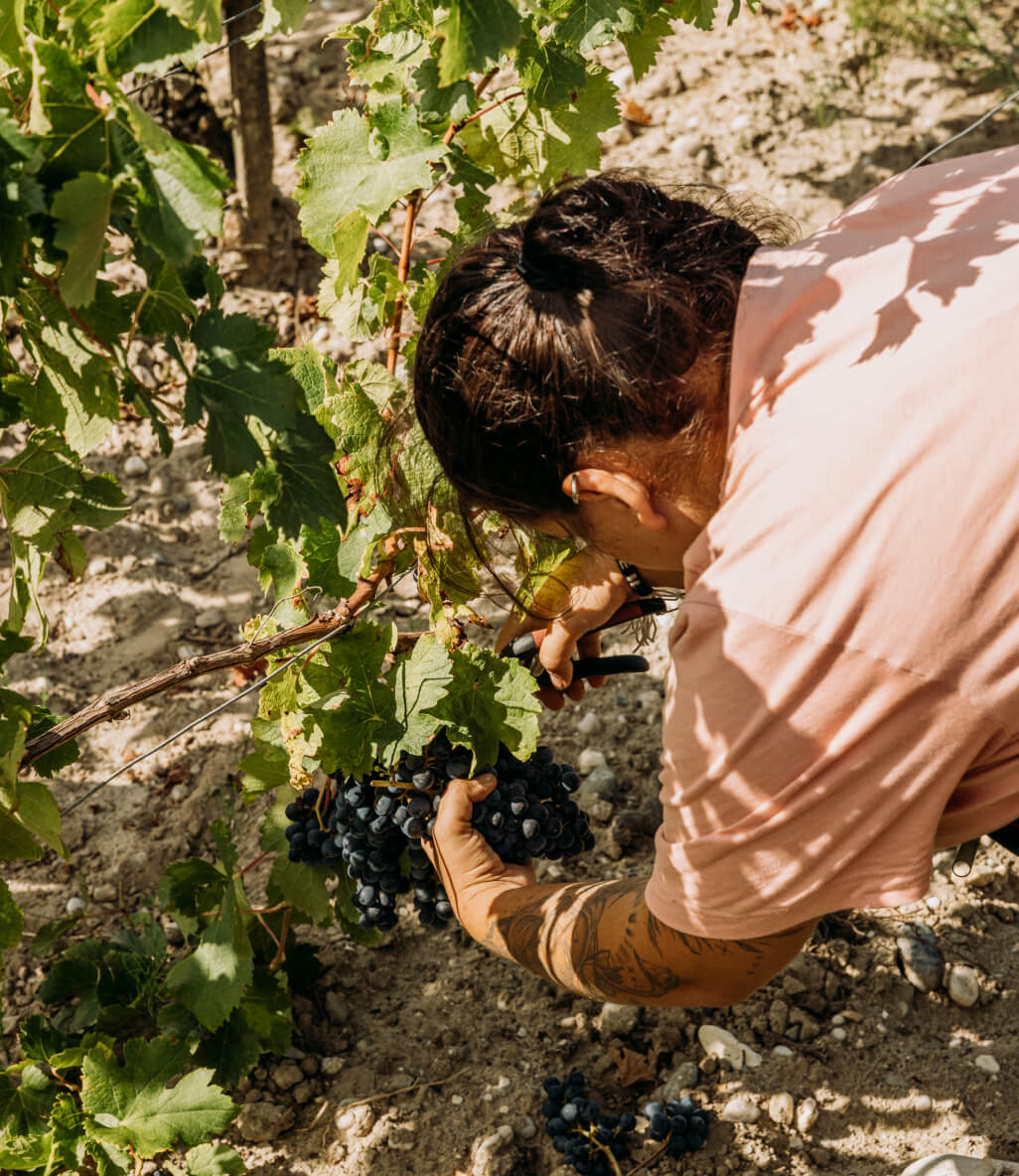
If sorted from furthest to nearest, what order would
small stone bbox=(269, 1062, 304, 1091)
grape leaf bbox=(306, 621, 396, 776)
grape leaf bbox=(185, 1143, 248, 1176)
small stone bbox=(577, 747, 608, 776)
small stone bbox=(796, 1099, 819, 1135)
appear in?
small stone bbox=(577, 747, 608, 776), small stone bbox=(269, 1062, 304, 1091), small stone bbox=(796, 1099, 819, 1135), grape leaf bbox=(185, 1143, 248, 1176), grape leaf bbox=(306, 621, 396, 776)

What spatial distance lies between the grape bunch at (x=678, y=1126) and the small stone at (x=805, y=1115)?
192 mm

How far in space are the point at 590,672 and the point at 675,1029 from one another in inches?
33.4

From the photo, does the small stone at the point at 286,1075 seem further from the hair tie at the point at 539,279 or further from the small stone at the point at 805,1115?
the hair tie at the point at 539,279

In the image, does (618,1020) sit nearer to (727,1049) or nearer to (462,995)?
(727,1049)

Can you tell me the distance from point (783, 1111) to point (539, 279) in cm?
173

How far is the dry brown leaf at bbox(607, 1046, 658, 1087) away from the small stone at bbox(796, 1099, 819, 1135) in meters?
0.29

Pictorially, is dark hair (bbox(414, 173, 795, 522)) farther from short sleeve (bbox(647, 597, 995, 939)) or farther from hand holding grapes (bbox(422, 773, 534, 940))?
hand holding grapes (bbox(422, 773, 534, 940))

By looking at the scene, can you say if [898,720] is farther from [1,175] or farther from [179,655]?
[179,655]

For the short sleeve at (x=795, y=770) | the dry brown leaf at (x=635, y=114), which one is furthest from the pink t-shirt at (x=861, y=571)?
the dry brown leaf at (x=635, y=114)

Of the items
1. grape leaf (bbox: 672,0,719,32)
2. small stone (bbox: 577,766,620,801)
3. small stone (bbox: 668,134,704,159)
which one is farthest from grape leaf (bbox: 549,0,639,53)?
small stone (bbox: 668,134,704,159)

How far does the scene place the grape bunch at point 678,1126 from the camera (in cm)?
229

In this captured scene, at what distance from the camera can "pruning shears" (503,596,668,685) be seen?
2.19m

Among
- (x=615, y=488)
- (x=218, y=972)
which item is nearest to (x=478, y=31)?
(x=615, y=488)

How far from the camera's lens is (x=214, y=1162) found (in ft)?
6.85
